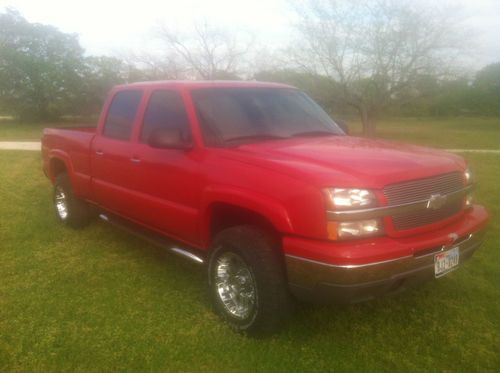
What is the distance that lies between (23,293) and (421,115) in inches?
1631

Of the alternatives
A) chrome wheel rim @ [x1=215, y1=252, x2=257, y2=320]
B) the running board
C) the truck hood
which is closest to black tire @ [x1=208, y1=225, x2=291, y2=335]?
chrome wheel rim @ [x1=215, y1=252, x2=257, y2=320]

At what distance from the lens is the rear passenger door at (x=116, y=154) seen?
15.0 ft

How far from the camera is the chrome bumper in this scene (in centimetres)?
279

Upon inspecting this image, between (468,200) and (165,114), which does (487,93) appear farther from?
(165,114)

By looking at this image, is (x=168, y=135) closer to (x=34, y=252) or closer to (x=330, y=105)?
(x=34, y=252)

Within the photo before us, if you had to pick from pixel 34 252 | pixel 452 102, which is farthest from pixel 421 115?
pixel 34 252

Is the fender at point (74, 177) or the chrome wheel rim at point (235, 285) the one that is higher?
the fender at point (74, 177)

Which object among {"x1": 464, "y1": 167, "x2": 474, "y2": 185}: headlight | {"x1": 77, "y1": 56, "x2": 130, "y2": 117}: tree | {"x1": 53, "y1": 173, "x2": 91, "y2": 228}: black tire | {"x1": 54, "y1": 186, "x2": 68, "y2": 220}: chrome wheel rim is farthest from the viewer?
{"x1": 77, "y1": 56, "x2": 130, "y2": 117}: tree

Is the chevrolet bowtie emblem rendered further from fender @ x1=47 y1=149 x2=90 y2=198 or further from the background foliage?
the background foliage

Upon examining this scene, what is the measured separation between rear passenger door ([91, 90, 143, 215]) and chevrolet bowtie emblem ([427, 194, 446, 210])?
2679 millimetres

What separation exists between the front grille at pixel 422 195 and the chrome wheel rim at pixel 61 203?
456cm

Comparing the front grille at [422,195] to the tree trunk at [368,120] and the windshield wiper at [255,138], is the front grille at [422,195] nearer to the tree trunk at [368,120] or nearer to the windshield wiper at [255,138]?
the windshield wiper at [255,138]

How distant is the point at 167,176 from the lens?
155 inches

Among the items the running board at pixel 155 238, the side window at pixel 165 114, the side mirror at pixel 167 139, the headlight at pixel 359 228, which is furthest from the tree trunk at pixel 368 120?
the headlight at pixel 359 228
